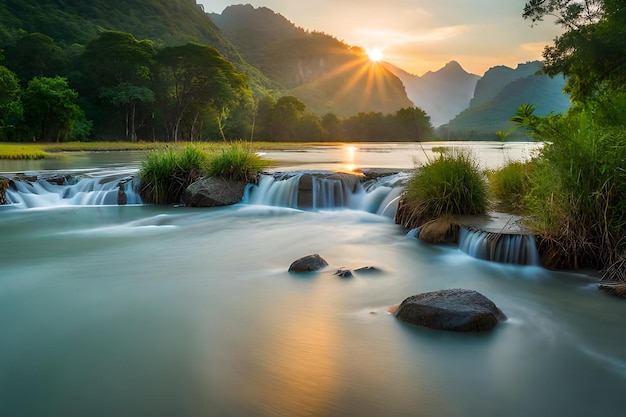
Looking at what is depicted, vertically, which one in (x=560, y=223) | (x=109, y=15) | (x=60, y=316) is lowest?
(x=60, y=316)

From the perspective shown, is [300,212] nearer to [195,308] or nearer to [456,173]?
[456,173]

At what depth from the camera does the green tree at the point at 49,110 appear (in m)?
44.8

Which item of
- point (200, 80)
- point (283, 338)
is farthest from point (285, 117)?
point (283, 338)

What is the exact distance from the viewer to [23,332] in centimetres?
487

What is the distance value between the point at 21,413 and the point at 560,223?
261 inches

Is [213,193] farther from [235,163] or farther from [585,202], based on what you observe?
[585,202]

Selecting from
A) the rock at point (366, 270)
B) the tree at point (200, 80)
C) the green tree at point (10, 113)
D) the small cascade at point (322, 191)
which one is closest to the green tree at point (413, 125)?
the small cascade at point (322, 191)

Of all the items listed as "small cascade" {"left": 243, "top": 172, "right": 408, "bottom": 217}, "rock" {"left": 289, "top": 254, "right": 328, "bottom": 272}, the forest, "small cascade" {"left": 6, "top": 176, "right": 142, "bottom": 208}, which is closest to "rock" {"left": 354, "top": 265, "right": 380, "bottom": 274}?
"rock" {"left": 289, "top": 254, "right": 328, "bottom": 272}

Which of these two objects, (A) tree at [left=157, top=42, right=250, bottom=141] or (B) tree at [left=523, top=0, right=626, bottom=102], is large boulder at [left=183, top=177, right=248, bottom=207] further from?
(A) tree at [left=157, top=42, right=250, bottom=141]

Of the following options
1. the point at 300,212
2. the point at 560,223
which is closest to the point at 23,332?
the point at 560,223

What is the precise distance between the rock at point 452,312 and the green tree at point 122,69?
5103 centimetres

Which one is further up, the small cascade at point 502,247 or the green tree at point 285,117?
the green tree at point 285,117

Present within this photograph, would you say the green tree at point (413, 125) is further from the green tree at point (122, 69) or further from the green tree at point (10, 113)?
the green tree at point (10, 113)

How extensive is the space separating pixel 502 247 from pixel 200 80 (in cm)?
5055
